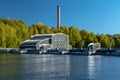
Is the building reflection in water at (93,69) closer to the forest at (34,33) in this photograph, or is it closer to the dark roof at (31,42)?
the dark roof at (31,42)

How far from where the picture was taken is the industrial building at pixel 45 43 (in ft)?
397

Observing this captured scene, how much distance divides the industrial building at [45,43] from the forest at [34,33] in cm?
496

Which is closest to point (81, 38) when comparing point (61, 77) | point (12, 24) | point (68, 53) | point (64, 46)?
point (64, 46)

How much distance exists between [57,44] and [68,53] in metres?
10.2

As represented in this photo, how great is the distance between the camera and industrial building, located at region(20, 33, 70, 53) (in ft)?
397

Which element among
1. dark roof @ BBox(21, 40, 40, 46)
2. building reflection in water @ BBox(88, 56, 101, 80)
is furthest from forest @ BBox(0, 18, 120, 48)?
building reflection in water @ BBox(88, 56, 101, 80)

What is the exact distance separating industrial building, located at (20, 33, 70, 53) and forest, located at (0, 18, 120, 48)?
496 cm

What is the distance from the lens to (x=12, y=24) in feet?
455

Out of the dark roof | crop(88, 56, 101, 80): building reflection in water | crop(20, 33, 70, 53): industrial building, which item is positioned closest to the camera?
crop(88, 56, 101, 80): building reflection in water

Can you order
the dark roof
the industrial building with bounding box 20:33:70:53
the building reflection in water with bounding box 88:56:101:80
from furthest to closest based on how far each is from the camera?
the dark roof < the industrial building with bounding box 20:33:70:53 < the building reflection in water with bounding box 88:56:101:80

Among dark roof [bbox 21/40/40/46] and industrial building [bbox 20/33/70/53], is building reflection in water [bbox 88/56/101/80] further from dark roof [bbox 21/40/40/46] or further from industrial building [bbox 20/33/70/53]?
dark roof [bbox 21/40/40/46]

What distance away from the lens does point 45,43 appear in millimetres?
123125

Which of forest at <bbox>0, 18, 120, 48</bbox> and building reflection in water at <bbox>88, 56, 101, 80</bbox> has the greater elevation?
forest at <bbox>0, 18, 120, 48</bbox>

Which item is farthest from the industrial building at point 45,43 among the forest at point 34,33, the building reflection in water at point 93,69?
the building reflection in water at point 93,69
